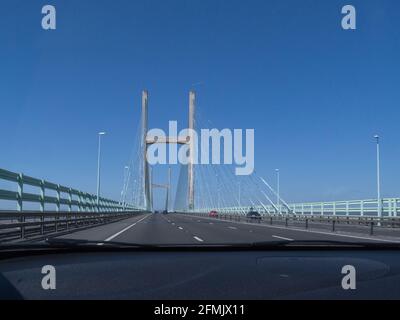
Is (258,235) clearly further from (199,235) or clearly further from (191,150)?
(191,150)

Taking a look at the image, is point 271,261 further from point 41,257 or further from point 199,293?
point 41,257

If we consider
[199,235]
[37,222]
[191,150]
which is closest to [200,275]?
[37,222]

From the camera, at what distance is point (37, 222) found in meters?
17.9

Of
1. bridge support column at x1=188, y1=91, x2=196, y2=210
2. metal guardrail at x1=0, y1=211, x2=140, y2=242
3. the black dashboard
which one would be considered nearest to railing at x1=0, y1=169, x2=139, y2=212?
metal guardrail at x1=0, y1=211, x2=140, y2=242

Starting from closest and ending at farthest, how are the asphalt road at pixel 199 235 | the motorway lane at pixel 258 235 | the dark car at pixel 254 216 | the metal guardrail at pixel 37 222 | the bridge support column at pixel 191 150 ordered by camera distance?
the metal guardrail at pixel 37 222 < the asphalt road at pixel 199 235 < the motorway lane at pixel 258 235 < the dark car at pixel 254 216 < the bridge support column at pixel 191 150

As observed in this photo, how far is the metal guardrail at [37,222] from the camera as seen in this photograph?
1562 centimetres

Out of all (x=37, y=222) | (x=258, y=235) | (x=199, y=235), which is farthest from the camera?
(x=258, y=235)

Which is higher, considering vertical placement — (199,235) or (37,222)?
(37,222)

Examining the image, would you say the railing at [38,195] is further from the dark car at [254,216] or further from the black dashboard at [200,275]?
the dark car at [254,216]

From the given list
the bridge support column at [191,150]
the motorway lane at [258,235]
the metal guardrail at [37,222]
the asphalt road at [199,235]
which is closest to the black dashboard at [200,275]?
the asphalt road at [199,235]

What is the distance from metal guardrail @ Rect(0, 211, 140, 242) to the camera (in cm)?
1562
